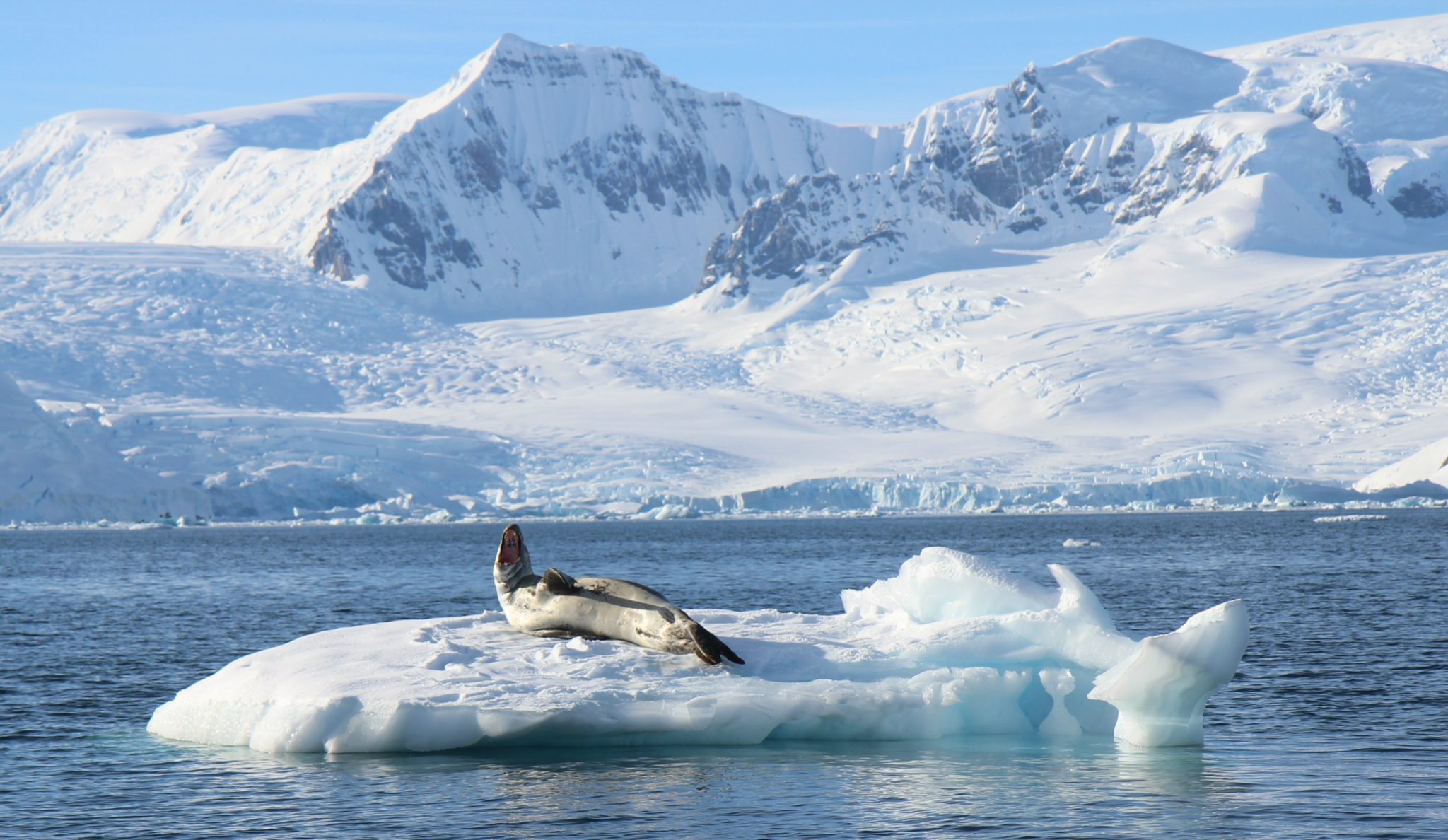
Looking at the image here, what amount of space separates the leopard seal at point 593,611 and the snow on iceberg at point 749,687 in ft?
0.74

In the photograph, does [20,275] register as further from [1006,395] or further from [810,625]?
[810,625]

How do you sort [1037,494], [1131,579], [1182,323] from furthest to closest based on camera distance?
1. [1182,323]
2. [1037,494]
3. [1131,579]

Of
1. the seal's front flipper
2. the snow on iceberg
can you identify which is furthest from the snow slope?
the seal's front flipper

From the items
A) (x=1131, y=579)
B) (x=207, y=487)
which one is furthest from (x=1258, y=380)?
(x=1131, y=579)

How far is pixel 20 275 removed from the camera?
6427 inches

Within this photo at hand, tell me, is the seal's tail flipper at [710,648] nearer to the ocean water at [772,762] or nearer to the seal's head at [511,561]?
the ocean water at [772,762]

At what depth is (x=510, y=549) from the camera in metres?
21.7

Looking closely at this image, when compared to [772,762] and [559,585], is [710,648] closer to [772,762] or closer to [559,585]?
[772,762]

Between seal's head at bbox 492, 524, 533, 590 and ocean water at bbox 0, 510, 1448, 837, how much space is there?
3412 millimetres

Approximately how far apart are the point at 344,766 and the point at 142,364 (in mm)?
144656

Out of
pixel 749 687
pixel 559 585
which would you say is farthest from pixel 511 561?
pixel 749 687

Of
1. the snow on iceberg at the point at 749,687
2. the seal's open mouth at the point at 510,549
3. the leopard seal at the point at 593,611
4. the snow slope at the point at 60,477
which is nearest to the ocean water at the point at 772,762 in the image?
the snow on iceberg at the point at 749,687

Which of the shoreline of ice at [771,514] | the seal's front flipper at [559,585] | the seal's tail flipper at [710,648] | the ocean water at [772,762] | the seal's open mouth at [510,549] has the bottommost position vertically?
the shoreline of ice at [771,514]

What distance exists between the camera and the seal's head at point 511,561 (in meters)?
21.7
